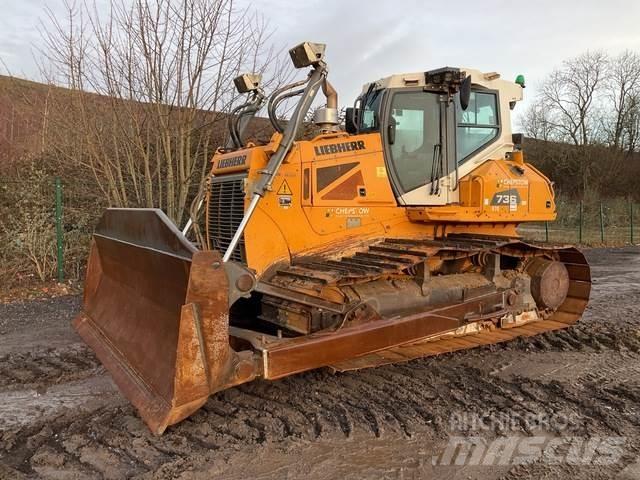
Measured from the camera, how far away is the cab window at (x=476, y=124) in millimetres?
5797

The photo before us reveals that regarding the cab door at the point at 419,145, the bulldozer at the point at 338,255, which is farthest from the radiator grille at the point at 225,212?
the cab door at the point at 419,145

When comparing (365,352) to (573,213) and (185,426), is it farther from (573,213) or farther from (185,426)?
(573,213)

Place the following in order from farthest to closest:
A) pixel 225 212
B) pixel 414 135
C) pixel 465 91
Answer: pixel 414 135
pixel 225 212
pixel 465 91

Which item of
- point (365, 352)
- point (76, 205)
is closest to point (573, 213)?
point (76, 205)

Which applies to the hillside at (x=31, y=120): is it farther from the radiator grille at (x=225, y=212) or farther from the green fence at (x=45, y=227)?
the radiator grille at (x=225, y=212)

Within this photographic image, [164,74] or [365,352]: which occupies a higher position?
[164,74]

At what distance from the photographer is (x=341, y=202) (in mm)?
5090

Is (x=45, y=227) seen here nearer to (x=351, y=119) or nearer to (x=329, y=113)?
(x=351, y=119)

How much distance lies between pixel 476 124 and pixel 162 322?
3901mm

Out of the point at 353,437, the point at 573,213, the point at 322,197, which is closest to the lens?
the point at 353,437

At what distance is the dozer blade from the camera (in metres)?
3.38

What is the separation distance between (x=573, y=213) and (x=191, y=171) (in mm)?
17272

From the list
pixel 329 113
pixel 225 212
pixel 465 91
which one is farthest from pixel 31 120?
pixel 465 91

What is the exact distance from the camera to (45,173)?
400 inches
